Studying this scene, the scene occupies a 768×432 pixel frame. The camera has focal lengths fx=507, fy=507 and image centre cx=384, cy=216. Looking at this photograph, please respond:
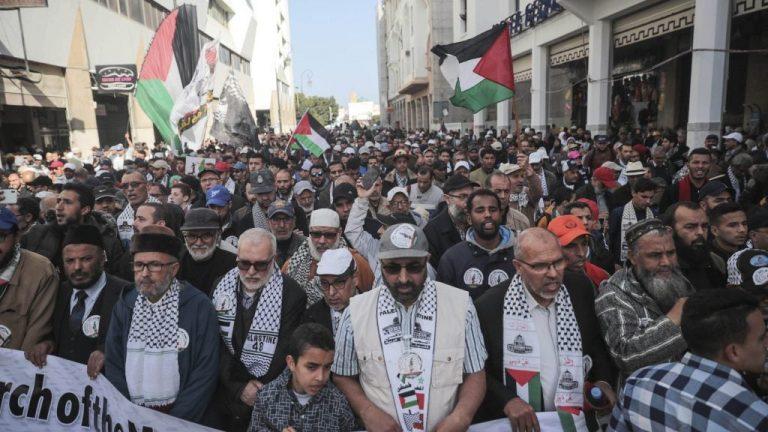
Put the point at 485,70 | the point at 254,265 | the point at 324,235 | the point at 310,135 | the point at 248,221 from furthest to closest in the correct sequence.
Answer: the point at 310,135 < the point at 485,70 < the point at 248,221 < the point at 324,235 < the point at 254,265

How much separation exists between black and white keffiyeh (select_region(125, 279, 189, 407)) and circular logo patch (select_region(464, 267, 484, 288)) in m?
1.81

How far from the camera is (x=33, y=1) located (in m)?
12.8

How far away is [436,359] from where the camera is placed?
237cm

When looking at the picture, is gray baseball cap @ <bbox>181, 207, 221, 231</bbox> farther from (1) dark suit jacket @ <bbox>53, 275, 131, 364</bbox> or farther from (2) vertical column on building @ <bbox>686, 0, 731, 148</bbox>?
(2) vertical column on building @ <bbox>686, 0, 731, 148</bbox>

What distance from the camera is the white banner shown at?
2916mm

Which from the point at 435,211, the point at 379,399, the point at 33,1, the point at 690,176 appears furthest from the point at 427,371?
the point at 33,1

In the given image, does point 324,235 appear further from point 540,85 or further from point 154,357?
point 540,85

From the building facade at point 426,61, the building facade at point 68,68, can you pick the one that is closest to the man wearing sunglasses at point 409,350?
the building facade at point 68,68

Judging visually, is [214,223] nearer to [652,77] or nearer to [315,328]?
[315,328]

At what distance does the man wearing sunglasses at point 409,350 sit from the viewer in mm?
2346

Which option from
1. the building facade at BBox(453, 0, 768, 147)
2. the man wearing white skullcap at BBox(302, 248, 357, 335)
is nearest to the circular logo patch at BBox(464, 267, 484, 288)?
the man wearing white skullcap at BBox(302, 248, 357, 335)

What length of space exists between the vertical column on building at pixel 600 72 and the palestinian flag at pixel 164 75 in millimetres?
10727

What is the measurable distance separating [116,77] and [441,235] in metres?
17.9

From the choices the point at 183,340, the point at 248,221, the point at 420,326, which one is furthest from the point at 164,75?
the point at 420,326
